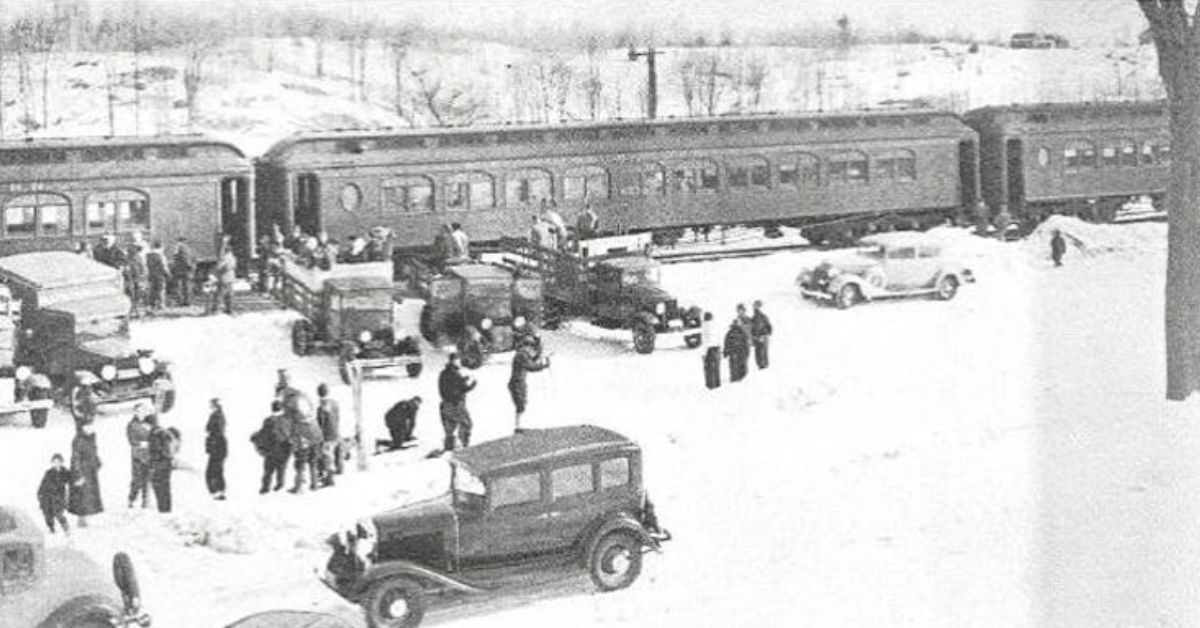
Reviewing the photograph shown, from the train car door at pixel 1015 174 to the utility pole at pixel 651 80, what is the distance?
4968mm

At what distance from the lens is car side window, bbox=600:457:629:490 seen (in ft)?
21.4

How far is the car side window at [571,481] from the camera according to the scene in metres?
6.45

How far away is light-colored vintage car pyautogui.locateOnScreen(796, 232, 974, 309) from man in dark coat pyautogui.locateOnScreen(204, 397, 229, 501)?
4.54 m

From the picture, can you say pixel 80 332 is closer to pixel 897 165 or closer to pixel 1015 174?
pixel 897 165

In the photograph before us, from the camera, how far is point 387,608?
594cm

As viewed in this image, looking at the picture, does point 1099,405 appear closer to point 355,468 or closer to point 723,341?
point 723,341

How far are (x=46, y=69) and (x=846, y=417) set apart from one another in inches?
281

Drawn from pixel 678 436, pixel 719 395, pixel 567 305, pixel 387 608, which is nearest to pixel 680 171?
pixel 567 305

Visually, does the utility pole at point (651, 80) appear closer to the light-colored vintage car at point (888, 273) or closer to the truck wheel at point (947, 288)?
the light-colored vintage car at point (888, 273)

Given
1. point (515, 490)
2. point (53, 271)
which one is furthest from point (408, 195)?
point (515, 490)

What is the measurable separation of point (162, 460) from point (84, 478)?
0.40m

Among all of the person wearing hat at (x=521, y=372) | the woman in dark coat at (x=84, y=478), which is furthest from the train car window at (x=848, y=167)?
the woman in dark coat at (x=84, y=478)

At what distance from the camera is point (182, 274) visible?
11.0 m

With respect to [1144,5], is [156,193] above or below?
below
